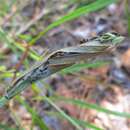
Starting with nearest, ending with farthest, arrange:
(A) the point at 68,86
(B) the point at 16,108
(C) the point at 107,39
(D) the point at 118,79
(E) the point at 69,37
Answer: (C) the point at 107,39 < (B) the point at 16,108 < (A) the point at 68,86 < (D) the point at 118,79 < (E) the point at 69,37

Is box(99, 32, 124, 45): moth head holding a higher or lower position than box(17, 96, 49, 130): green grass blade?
higher

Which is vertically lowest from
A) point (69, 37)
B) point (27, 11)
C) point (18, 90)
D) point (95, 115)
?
point (95, 115)

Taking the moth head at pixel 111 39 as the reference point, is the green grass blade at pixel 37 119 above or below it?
below

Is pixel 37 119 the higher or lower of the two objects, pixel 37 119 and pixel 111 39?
the lower

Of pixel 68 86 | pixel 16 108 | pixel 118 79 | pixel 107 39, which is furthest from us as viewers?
pixel 118 79

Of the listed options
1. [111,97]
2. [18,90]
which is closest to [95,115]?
[111,97]

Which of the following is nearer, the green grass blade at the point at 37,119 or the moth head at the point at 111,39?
the moth head at the point at 111,39

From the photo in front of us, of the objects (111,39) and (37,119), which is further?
(37,119)

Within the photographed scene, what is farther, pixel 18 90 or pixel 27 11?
pixel 27 11

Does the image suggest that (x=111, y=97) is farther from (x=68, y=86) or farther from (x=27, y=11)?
(x=27, y=11)

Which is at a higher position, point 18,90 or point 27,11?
point 27,11

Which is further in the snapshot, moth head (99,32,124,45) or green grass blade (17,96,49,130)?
green grass blade (17,96,49,130)
